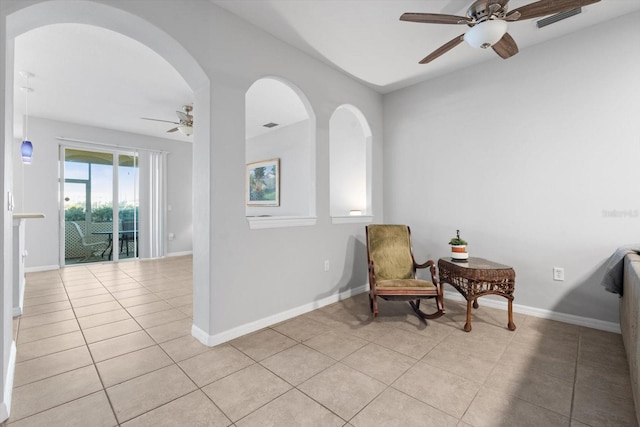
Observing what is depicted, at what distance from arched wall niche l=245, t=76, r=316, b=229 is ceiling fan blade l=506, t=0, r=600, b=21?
2.63 meters

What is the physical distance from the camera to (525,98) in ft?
9.71

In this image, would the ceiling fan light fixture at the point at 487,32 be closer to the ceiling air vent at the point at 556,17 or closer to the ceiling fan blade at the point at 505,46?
the ceiling fan blade at the point at 505,46

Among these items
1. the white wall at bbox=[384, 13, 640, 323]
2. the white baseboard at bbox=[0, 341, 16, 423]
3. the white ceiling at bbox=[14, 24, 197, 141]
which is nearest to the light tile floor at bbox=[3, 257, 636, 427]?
the white baseboard at bbox=[0, 341, 16, 423]

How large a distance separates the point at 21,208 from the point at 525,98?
25.4ft

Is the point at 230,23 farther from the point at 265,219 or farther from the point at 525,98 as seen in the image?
the point at 525,98

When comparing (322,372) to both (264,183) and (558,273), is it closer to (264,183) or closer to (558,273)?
(558,273)

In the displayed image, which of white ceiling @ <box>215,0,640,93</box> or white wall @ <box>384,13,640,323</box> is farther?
white wall @ <box>384,13,640,323</box>

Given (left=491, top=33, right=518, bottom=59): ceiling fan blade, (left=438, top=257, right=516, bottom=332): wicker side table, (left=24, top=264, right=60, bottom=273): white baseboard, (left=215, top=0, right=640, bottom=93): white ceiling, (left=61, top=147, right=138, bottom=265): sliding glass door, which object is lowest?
(left=24, top=264, right=60, bottom=273): white baseboard

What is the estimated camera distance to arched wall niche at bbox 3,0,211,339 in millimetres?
1741

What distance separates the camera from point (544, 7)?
1.83 metres

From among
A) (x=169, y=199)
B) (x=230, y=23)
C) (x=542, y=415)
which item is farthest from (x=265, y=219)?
(x=169, y=199)

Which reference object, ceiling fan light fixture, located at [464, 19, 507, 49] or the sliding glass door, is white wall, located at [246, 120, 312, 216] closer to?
the sliding glass door

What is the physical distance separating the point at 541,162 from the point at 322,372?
2.89 metres

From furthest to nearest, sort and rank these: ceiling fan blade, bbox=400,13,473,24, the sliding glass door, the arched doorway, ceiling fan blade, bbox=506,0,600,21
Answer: the sliding glass door
ceiling fan blade, bbox=400,13,473,24
ceiling fan blade, bbox=506,0,600,21
the arched doorway
